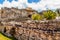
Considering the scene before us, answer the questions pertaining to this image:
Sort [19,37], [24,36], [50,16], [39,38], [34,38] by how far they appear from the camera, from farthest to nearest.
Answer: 1. [50,16]
2. [19,37]
3. [24,36]
4. [34,38]
5. [39,38]

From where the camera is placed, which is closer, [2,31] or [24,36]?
[24,36]

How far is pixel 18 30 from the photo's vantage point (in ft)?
124

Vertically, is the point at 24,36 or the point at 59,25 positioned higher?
the point at 59,25

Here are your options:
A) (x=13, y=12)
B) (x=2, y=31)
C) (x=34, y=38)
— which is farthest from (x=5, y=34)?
(x=13, y=12)

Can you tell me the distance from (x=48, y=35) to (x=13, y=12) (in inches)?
2086

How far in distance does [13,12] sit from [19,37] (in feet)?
131

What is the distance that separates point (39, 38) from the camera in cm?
2647

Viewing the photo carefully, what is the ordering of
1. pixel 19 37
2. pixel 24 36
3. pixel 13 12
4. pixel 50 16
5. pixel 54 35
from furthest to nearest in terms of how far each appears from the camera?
pixel 13 12 → pixel 50 16 → pixel 19 37 → pixel 24 36 → pixel 54 35

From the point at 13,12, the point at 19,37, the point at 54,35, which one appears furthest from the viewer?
the point at 13,12

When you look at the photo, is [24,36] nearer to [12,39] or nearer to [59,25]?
[12,39]

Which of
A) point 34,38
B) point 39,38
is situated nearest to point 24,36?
point 34,38

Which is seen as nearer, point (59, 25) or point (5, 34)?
point (59, 25)

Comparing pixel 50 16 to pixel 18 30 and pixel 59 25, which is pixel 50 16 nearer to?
pixel 18 30

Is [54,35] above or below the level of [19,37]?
above
